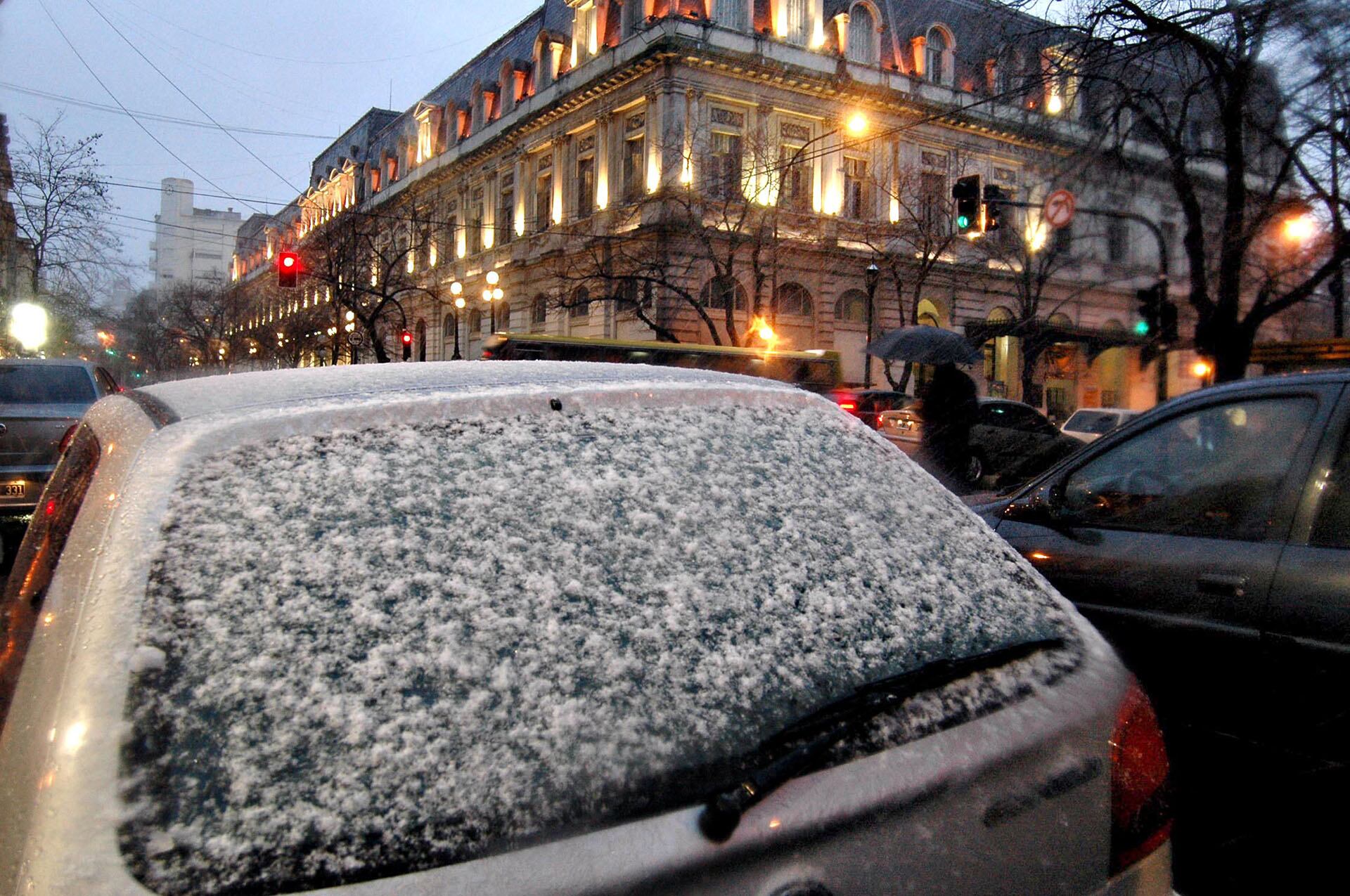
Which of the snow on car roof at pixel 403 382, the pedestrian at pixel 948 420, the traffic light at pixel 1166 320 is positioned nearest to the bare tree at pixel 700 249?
the traffic light at pixel 1166 320

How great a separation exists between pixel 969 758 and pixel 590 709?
0.61 metres

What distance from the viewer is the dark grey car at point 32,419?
28.1ft

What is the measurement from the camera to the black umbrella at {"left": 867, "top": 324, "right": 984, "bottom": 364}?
14320 mm

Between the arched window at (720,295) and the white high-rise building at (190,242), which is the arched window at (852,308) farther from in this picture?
the white high-rise building at (190,242)

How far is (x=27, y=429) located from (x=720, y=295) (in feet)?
77.6

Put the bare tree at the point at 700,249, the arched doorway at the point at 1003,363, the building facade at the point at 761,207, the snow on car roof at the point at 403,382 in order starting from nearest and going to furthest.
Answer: the snow on car roof at the point at 403,382, the bare tree at the point at 700,249, the building facade at the point at 761,207, the arched doorway at the point at 1003,363

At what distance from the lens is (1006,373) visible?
37875mm

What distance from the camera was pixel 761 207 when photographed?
2862cm

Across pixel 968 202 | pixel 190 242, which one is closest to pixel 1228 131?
pixel 968 202

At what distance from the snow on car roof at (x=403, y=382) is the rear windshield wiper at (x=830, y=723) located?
32.3 inches

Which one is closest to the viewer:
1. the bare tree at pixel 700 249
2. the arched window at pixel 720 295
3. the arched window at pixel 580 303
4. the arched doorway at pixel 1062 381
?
the bare tree at pixel 700 249

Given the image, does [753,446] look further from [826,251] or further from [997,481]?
[826,251]

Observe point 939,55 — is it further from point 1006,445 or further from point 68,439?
point 68,439

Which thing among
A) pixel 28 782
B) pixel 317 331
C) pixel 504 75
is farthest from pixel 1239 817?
pixel 317 331
